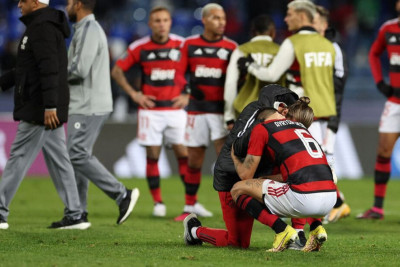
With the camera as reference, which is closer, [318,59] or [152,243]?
[152,243]

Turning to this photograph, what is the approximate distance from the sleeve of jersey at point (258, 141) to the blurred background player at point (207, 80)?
3788mm

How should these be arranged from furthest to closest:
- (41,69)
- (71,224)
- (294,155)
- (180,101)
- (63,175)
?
(180,101)
(71,224)
(63,175)
(41,69)
(294,155)

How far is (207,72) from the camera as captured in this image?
34.6 feet

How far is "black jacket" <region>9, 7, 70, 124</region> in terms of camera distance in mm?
8531

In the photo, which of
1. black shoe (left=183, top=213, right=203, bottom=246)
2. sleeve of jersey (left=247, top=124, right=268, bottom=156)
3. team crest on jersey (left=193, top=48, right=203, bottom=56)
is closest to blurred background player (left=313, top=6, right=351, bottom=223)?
team crest on jersey (left=193, top=48, right=203, bottom=56)

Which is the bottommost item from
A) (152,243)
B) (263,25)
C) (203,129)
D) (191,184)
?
(191,184)

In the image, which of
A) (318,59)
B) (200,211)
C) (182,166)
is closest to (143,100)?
(182,166)

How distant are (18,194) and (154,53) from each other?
3832mm

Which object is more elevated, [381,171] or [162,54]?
[162,54]

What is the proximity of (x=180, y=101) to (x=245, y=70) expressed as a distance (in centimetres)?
183

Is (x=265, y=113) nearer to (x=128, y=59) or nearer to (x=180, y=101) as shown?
(x=180, y=101)

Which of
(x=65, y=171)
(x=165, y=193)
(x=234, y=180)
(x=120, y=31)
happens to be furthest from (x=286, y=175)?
(x=120, y=31)

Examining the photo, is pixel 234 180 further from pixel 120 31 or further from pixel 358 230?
pixel 120 31

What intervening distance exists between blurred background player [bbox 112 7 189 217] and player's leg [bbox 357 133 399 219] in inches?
97.1
